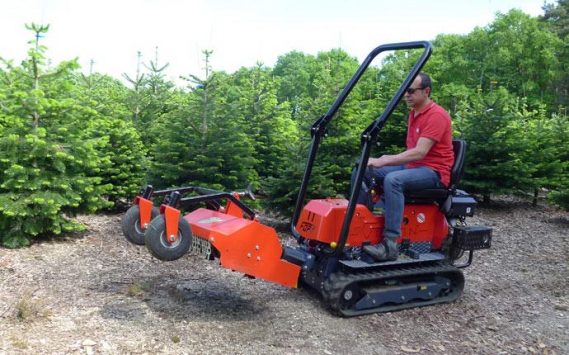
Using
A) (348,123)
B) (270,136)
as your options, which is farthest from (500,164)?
(270,136)

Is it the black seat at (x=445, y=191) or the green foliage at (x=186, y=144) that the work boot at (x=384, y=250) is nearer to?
the black seat at (x=445, y=191)

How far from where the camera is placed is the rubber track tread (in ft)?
16.4

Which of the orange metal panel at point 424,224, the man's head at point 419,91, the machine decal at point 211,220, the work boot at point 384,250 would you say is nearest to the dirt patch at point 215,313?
the work boot at point 384,250

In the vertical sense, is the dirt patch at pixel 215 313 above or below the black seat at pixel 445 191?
below

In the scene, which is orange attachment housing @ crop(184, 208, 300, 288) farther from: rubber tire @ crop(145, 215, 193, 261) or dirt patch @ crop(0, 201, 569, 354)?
dirt patch @ crop(0, 201, 569, 354)

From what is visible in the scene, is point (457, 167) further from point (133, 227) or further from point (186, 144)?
point (186, 144)

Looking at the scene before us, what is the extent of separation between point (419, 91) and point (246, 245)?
94.7 inches

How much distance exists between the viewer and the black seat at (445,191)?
17.5 feet

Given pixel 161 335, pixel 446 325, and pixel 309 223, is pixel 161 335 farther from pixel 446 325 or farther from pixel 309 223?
pixel 446 325

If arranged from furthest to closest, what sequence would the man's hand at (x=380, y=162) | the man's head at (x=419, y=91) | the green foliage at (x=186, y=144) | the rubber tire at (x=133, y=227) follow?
the green foliage at (x=186, y=144) < the man's head at (x=419, y=91) < the man's hand at (x=380, y=162) < the rubber tire at (x=133, y=227)

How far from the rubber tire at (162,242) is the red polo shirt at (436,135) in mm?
2517

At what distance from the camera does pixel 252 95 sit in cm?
1176

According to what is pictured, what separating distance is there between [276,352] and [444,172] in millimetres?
2616

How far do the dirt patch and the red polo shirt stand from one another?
154 centimetres
